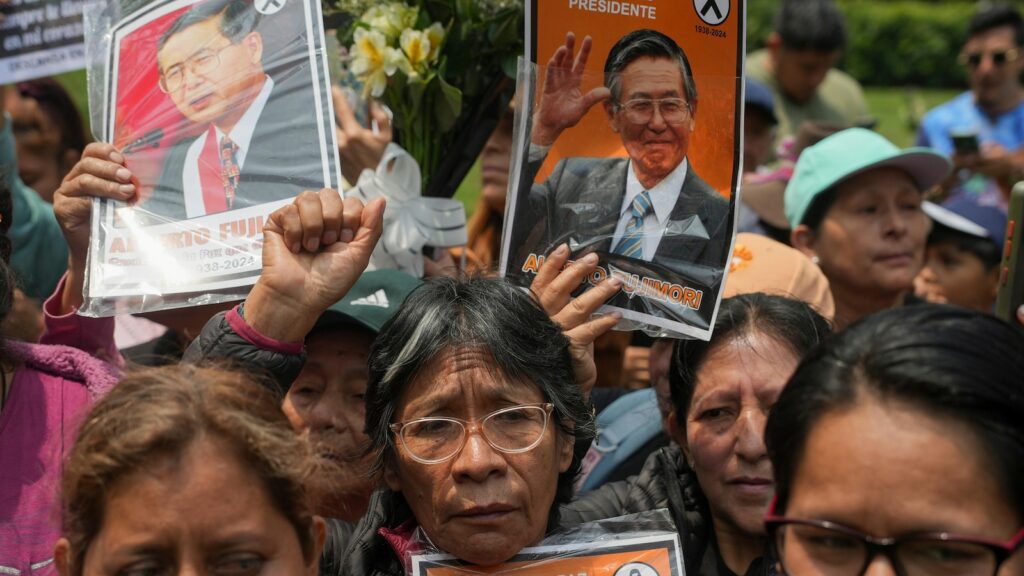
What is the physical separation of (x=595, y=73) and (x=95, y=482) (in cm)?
129

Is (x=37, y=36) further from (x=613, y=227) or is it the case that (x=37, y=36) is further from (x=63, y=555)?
(x=63, y=555)

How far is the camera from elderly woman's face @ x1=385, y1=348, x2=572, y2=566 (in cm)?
226

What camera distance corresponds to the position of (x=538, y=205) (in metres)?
2.58

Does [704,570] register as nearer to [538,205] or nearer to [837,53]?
[538,205]

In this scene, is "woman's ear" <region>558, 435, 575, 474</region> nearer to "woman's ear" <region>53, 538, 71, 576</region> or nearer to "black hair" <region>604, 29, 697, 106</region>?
"black hair" <region>604, 29, 697, 106</region>

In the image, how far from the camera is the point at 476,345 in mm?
2377

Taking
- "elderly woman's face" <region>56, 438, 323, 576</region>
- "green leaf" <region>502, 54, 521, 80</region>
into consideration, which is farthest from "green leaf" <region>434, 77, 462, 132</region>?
"elderly woman's face" <region>56, 438, 323, 576</region>

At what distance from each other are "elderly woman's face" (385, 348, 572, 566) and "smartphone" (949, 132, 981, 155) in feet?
14.2

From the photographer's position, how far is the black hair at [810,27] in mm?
6949

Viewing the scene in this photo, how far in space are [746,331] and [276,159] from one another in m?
1.09

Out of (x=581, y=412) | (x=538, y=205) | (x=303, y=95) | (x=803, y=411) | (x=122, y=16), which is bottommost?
(x=581, y=412)

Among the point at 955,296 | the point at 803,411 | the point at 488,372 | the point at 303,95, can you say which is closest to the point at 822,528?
the point at 803,411

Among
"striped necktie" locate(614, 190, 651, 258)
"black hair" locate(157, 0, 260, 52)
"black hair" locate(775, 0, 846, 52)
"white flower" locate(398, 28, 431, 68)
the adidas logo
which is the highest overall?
"black hair" locate(775, 0, 846, 52)

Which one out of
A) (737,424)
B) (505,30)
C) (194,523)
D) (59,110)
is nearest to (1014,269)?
(737,424)
